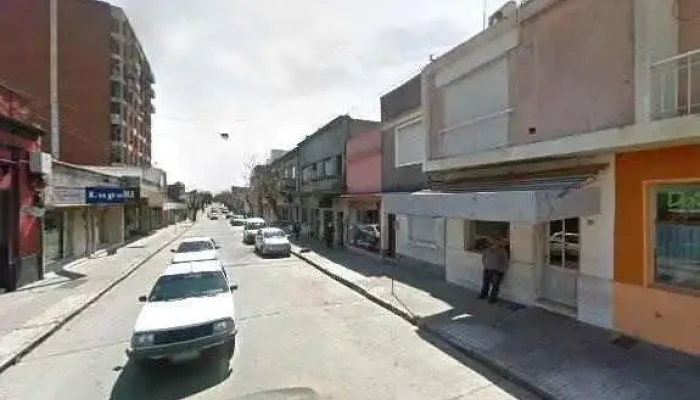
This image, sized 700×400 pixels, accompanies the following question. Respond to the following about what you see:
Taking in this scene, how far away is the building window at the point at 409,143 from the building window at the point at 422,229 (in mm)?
2165

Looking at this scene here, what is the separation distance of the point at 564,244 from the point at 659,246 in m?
2.32

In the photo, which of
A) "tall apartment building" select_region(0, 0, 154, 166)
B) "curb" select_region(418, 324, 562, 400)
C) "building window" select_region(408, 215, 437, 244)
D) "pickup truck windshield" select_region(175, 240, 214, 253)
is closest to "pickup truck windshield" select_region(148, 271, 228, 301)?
"curb" select_region(418, 324, 562, 400)

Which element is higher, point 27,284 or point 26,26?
point 26,26

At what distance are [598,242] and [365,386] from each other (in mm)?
5505

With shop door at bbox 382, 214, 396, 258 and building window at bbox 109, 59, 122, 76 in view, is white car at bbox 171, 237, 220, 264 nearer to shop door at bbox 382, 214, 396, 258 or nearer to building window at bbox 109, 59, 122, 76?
shop door at bbox 382, 214, 396, 258

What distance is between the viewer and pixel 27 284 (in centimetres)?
1584

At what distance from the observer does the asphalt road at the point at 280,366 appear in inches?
269

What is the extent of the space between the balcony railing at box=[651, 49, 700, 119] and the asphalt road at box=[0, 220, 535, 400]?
5.02 m

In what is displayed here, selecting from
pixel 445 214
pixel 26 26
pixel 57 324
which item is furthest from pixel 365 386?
pixel 26 26

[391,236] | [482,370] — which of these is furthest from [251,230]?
[482,370]

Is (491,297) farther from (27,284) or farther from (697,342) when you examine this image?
(27,284)

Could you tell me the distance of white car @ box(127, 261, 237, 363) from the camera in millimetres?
7277

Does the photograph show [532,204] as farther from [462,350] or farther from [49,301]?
[49,301]

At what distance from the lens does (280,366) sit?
786cm
